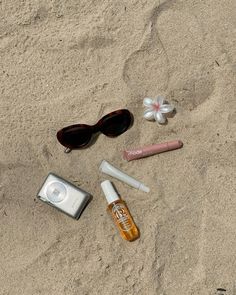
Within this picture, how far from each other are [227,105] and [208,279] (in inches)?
20.8

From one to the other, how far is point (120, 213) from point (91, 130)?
0.85ft

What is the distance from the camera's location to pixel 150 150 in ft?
4.83

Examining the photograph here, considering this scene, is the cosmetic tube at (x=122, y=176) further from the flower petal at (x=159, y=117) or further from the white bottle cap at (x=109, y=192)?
the flower petal at (x=159, y=117)

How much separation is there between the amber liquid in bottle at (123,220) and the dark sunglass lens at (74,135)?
8.2 inches

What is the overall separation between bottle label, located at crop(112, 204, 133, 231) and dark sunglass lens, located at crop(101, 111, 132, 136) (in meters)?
0.22

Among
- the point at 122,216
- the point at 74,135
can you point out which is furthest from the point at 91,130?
the point at 122,216

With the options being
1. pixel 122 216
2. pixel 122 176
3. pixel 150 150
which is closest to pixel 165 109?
pixel 150 150

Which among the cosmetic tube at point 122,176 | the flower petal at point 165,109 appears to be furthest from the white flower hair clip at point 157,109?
the cosmetic tube at point 122,176

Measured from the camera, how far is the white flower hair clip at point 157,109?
1.47 meters

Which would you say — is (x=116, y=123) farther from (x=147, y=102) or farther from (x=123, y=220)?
Answer: (x=123, y=220)

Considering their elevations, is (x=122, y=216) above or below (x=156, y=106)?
below

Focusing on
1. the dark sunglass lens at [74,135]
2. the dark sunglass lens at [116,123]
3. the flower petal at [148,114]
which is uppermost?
the dark sunglass lens at [74,135]

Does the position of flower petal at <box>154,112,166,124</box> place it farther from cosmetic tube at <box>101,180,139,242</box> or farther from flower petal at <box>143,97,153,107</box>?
cosmetic tube at <box>101,180,139,242</box>

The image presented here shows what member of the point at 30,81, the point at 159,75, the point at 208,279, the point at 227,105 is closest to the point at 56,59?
the point at 30,81
